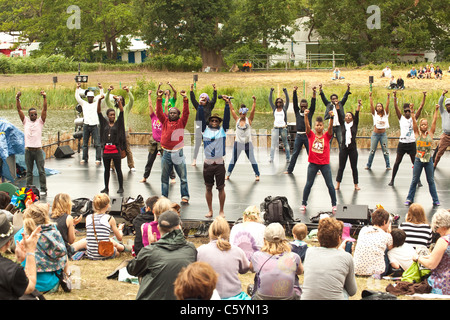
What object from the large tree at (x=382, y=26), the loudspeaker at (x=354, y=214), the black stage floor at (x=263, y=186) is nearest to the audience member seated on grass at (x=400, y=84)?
the large tree at (x=382, y=26)

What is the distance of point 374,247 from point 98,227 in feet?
10.5

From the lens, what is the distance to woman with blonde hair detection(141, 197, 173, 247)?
22.1 feet

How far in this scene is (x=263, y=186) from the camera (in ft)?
39.2

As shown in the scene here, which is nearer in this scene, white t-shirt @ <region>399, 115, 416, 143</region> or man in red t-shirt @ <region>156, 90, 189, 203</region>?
man in red t-shirt @ <region>156, 90, 189, 203</region>

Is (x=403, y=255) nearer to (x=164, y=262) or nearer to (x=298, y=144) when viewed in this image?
(x=164, y=262)

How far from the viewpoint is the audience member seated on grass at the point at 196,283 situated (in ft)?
14.0

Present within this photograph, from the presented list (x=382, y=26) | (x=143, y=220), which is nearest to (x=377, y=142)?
(x=143, y=220)

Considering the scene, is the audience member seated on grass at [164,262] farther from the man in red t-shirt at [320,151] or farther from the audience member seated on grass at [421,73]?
the audience member seated on grass at [421,73]

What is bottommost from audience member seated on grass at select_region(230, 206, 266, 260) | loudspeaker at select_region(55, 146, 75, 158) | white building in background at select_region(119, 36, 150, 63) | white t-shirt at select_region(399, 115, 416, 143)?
audience member seated on grass at select_region(230, 206, 266, 260)

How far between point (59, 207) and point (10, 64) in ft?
133

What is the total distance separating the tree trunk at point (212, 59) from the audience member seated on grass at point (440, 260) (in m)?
40.1

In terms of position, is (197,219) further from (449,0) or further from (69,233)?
(449,0)

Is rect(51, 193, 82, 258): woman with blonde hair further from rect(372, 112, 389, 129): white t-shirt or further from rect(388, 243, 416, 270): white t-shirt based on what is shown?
rect(372, 112, 389, 129): white t-shirt

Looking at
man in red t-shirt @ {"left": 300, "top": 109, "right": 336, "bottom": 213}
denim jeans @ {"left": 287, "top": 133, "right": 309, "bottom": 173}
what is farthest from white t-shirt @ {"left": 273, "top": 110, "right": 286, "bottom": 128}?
man in red t-shirt @ {"left": 300, "top": 109, "right": 336, "bottom": 213}
